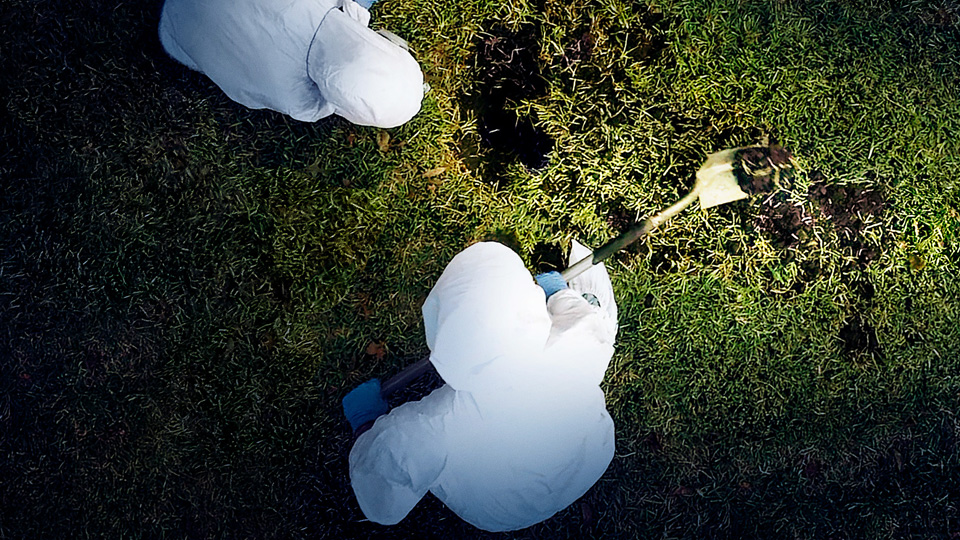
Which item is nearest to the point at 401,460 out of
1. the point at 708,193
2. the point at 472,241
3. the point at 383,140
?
the point at 472,241

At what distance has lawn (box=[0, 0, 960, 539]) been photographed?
2598 millimetres

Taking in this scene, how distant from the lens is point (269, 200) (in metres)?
2.61

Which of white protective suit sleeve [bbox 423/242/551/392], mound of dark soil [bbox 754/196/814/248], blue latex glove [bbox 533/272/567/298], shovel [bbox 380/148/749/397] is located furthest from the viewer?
mound of dark soil [bbox 754/196/814/248]

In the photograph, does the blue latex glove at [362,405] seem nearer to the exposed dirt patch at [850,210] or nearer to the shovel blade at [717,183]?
the shovel blade at [717,183]

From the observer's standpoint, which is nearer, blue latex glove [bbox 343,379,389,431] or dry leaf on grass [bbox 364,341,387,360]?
blue latex glove [bbox 343,379,389,431]

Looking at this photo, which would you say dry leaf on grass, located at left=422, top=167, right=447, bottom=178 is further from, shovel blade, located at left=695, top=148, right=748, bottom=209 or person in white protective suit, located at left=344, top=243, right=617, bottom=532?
shovel blade, located at left=695, top=148, right=748, bottom=209

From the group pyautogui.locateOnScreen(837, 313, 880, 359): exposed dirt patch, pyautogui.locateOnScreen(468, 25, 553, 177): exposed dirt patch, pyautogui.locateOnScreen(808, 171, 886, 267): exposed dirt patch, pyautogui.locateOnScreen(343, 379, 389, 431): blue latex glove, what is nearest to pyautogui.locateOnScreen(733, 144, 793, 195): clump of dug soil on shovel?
pyautogui.locateOnScreen(808, 171, 886, 267): exposed dirt patch

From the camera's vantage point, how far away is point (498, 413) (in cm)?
188

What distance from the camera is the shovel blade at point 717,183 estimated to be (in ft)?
8.54

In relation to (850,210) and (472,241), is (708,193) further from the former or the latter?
(472,241)

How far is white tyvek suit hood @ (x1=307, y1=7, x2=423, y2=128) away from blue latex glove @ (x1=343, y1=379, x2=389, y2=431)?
3.51 feet

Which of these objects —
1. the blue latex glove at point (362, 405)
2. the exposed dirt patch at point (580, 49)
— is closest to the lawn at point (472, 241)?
the exposed dirt patch at point (580, 49)

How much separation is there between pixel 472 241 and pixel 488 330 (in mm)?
857

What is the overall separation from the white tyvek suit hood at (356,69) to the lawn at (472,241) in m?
0.66
